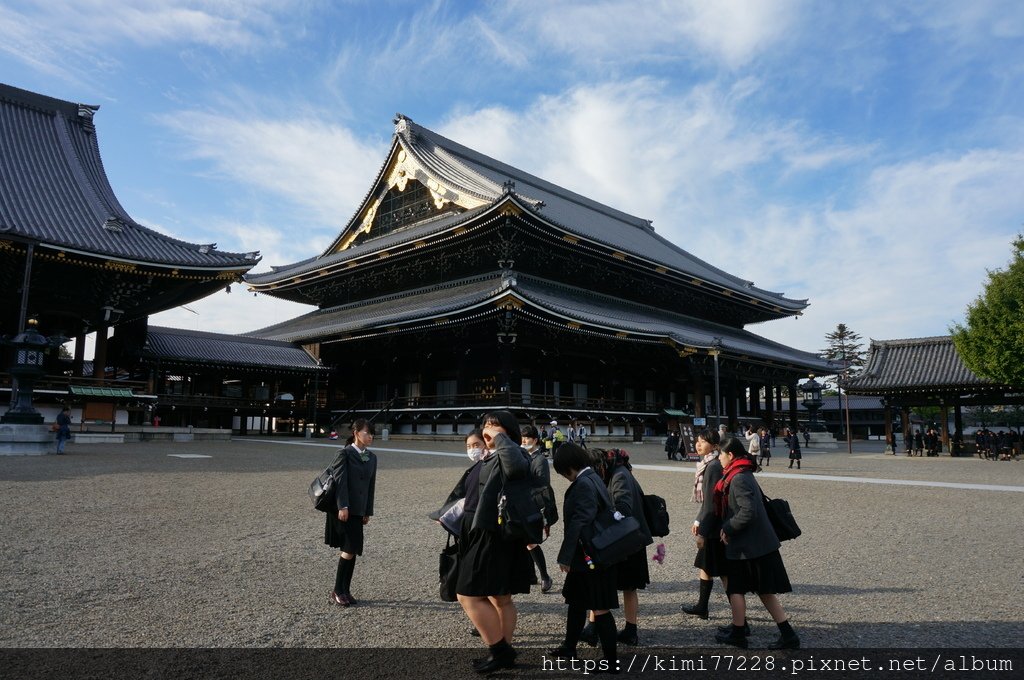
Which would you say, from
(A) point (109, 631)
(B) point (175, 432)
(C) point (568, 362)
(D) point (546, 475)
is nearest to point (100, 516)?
(A) point (109, 631)

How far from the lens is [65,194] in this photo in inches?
972

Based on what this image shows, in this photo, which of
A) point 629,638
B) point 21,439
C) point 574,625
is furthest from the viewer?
point 21,439

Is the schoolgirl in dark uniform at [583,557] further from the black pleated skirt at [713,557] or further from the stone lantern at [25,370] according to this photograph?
the stone lantern at [25,370]

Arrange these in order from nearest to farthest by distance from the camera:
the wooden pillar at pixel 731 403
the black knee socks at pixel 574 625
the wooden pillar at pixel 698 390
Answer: the black knee socks at pixel 574 625 < the wooden pillar at pixel 698 390 < the wooden pillar at pixel 731 403

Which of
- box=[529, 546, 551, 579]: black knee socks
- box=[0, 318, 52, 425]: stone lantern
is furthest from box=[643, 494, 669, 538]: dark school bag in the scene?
box=[0, 318, 52, 425]: stone lantern

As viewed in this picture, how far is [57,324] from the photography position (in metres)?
24.1

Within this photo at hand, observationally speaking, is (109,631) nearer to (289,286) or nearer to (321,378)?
(321,378)

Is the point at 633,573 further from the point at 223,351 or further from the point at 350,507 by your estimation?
the point at 223,351

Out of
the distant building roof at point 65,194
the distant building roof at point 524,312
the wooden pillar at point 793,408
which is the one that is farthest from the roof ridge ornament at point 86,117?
the wooden pillar at point 793,408

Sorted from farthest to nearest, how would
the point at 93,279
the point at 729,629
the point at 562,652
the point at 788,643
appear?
the point at 93,279
the point at 729,629
the point at 788,643
the point at 562,652

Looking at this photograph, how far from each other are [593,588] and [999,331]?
26.3m

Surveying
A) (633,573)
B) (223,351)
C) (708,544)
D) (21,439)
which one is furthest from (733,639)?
(223,351)

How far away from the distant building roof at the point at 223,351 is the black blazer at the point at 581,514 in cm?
2754

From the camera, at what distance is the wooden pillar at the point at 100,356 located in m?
23.3
